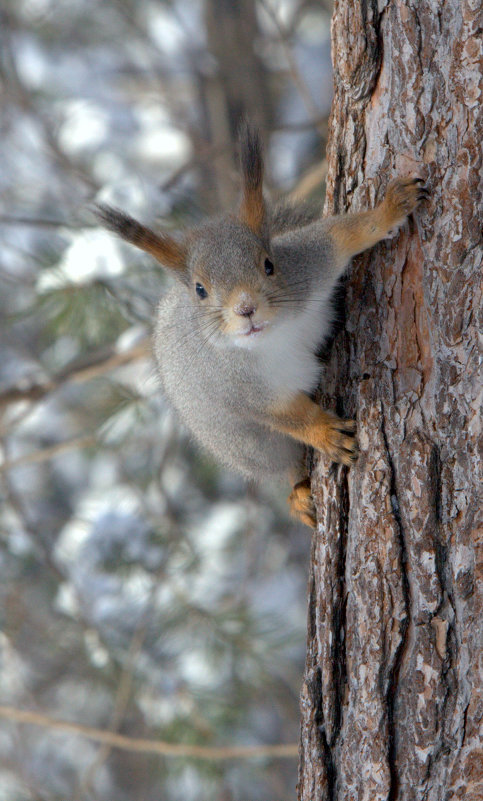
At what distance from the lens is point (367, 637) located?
42.2 inches

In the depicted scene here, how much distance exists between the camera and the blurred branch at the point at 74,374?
2.34 m

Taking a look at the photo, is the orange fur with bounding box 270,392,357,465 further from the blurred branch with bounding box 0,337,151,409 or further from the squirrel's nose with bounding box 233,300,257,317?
the blurred branch with bounding box 0,337,151,409

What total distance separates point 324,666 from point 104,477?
2853mm

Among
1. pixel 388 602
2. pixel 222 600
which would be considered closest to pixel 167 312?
pixel 388 602

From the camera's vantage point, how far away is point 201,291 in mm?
1378

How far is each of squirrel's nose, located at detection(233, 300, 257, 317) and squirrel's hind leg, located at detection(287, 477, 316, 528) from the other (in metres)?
0.35

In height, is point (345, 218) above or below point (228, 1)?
below

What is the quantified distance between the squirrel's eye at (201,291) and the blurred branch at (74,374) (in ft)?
3.07

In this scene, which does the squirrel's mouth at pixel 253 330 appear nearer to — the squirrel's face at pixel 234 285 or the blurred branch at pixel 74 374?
the squirrel's face at pixel 234 285

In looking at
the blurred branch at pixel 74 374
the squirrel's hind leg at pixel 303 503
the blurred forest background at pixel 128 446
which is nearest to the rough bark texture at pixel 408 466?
the squirrel's hind leg at pixel 303 503

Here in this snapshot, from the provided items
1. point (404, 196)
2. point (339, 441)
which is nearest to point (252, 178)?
point (404, 196)

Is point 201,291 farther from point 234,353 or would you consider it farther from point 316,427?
point 316,427

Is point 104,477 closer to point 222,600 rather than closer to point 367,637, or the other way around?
point 222,600

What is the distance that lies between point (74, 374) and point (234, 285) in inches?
47.0
